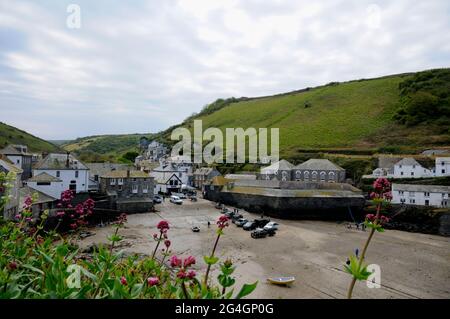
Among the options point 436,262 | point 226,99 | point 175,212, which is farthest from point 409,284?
point 226,99

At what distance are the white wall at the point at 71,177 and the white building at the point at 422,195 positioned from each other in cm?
3945

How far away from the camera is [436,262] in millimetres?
21375

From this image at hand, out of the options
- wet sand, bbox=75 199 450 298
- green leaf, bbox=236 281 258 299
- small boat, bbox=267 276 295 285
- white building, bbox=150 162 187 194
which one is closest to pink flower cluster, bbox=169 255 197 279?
green leaf, bbox=236 281 258 299

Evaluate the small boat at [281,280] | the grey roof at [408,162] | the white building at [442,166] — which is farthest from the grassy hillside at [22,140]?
the white building at [442,166]

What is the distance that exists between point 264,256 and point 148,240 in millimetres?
10118

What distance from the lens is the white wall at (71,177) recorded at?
34.4 metres

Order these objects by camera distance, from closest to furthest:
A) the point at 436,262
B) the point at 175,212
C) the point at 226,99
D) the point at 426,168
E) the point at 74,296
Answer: the point at 74,296 → the point at 436,262 → the point at 175,212 → the point at 426,168 → the point at 226,99

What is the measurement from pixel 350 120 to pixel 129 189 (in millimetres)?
68008

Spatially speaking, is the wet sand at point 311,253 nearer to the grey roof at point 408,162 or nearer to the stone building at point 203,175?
the grey roof at point 408,162

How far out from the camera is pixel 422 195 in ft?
119

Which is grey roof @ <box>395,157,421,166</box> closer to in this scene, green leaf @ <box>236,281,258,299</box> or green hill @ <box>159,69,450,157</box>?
green hill @ <box>159,69,450,157</box>

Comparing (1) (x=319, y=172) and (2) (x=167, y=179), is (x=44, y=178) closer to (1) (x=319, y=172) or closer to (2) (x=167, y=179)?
(2) (x=167, y=179)
